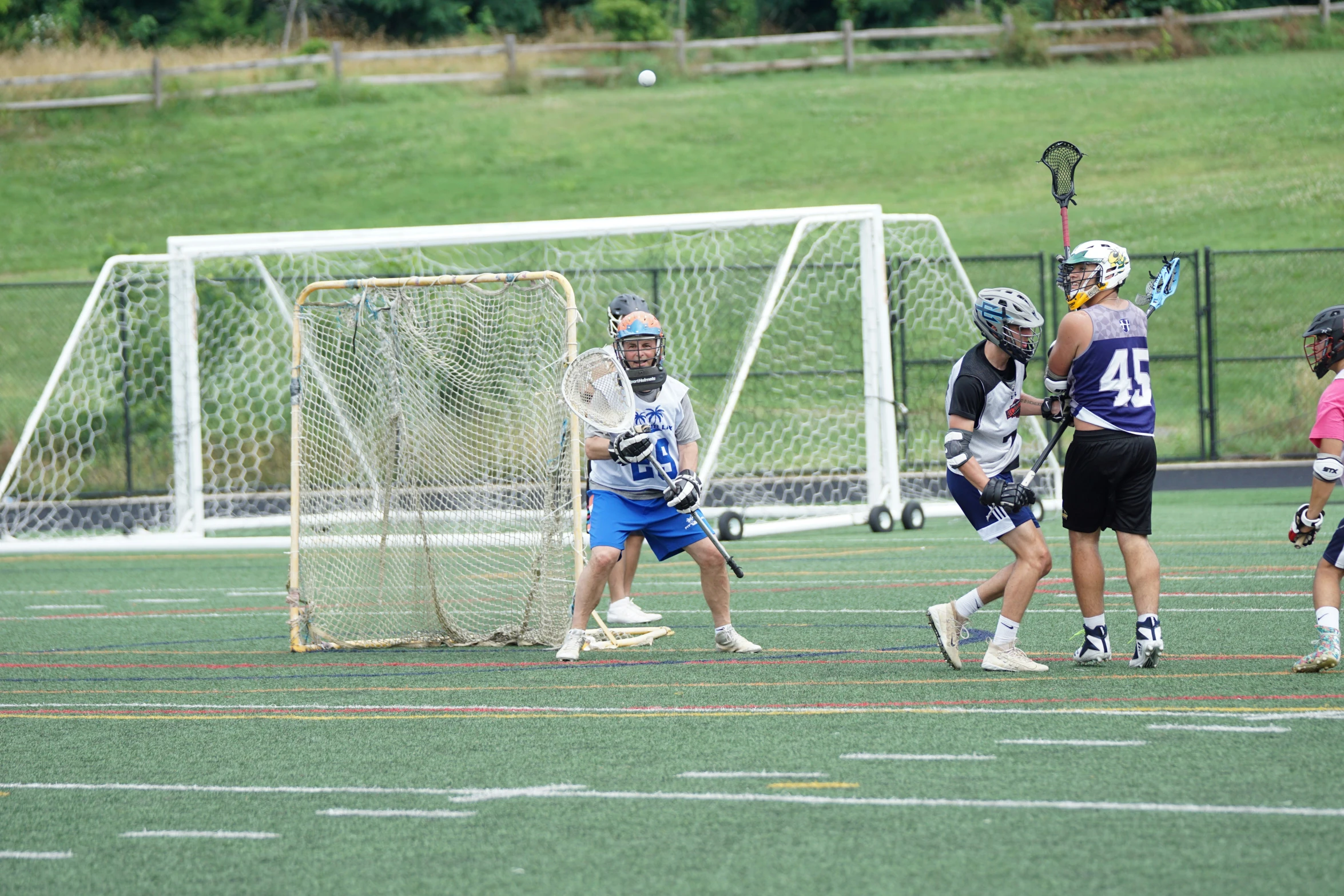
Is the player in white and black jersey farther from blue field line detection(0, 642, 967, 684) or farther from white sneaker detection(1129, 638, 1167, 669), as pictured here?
blue field line detection(0, 642, 967, 684)

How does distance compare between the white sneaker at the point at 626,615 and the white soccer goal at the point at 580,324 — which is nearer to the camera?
the white sneaker at the point at 626,615

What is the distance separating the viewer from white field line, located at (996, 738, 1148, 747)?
589 centimetres

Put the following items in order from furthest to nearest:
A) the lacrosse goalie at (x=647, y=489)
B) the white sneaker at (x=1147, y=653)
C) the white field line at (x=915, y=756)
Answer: the lacrosse goalie at (x=647, y=489), the white sneaker at (x=1147, y=653), the white field line at (x=915, y=756)

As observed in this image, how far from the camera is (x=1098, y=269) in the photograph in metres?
7.18

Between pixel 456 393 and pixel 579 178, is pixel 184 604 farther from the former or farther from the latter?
pixel 579 178

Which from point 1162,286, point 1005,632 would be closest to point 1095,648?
point 1005,632

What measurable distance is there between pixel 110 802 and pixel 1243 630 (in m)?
5.61

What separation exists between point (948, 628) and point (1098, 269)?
5.75 feet

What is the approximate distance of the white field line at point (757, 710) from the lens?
6.31m

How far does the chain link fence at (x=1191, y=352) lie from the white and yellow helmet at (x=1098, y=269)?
35.0ft

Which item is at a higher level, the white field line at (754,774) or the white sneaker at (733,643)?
the white sneaker at (733,643)

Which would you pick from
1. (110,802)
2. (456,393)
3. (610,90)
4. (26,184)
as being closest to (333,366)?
(456,393)

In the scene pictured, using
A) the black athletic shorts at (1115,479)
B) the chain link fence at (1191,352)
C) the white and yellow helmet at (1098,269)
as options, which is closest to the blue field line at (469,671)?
the black athletic shorts at (1115,479)

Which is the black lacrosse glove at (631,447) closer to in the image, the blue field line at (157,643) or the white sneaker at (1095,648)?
the white sneaker at (1095,648)
